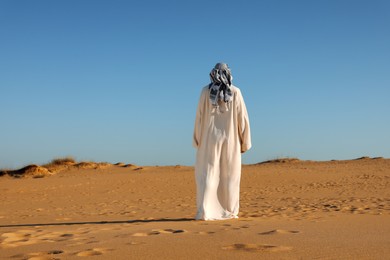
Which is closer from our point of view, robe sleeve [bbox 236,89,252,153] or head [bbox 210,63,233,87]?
head [bbox 210,63,233,87]

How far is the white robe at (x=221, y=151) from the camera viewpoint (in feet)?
23.3

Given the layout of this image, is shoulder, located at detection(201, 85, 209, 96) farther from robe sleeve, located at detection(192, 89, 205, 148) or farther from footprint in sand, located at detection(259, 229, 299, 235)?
footprint in sand, located at detection(259, 229, 299, 235)

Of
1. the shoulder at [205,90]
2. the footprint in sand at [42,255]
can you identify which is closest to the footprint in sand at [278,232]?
the footprint in sand at [42,255]

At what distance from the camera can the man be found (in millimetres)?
7074

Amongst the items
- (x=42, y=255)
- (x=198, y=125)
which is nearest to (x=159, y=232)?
(x=42, y=255)

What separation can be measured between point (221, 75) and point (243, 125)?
92 centimetres

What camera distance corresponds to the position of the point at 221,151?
23.6ft

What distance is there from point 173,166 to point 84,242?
2142 centimetres

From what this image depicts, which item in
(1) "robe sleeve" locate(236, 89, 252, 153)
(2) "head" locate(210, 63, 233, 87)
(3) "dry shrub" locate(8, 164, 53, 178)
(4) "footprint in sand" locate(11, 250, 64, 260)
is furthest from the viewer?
(3) "dry shrub" locate(8, 164, 53, 178)

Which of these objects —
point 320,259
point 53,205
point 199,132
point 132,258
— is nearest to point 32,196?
point 53,205

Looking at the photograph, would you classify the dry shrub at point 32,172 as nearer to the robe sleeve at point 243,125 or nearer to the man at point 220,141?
the man at point 220,141

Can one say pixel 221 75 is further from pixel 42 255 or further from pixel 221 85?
pixel 42 255

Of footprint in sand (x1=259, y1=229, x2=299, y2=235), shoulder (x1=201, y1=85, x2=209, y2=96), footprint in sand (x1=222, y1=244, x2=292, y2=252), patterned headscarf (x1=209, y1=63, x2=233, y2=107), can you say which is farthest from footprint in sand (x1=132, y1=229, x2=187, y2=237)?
shoulder (x1=201, y1=85, x2=209, y2=96)

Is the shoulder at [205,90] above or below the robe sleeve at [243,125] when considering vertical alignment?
above
